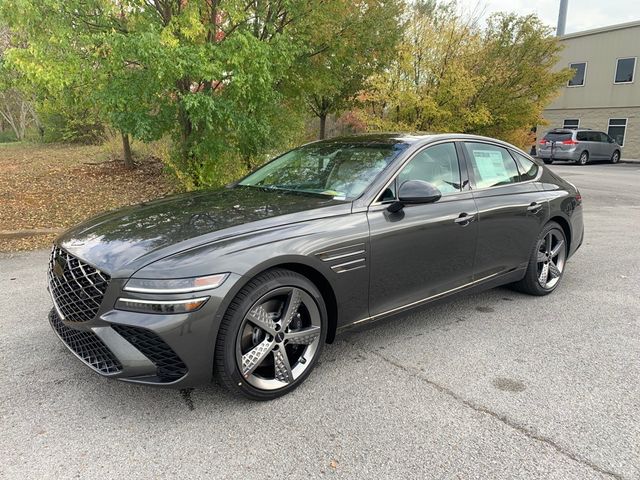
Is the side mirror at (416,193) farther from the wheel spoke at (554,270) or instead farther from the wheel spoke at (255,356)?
the wheel spoke at (554,270)

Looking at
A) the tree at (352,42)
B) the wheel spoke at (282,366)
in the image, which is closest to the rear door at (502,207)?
the wheel spoke at (282,366)

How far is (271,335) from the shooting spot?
112 inches

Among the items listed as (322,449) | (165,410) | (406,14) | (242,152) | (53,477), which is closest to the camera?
(53,477)

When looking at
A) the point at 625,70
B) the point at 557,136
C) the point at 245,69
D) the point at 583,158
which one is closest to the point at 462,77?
the point at 245,69

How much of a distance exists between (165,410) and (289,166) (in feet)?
7.26

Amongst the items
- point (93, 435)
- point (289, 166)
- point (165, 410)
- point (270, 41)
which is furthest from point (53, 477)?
point (270, 41)

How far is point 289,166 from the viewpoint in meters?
4.18

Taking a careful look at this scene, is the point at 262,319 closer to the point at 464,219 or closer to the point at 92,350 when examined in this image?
the point at 92,350

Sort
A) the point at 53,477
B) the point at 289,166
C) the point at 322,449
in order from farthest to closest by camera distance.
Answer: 1. the point at 289,166
2. the point at 322,449
3. the point at 53,477

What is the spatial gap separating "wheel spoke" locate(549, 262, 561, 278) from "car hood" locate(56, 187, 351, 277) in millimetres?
2644

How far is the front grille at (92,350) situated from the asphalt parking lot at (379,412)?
12.9 inches

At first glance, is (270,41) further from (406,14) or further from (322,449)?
(322,449)

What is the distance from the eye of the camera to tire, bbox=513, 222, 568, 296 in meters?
4.54

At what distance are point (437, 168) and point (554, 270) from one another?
6.24ft
